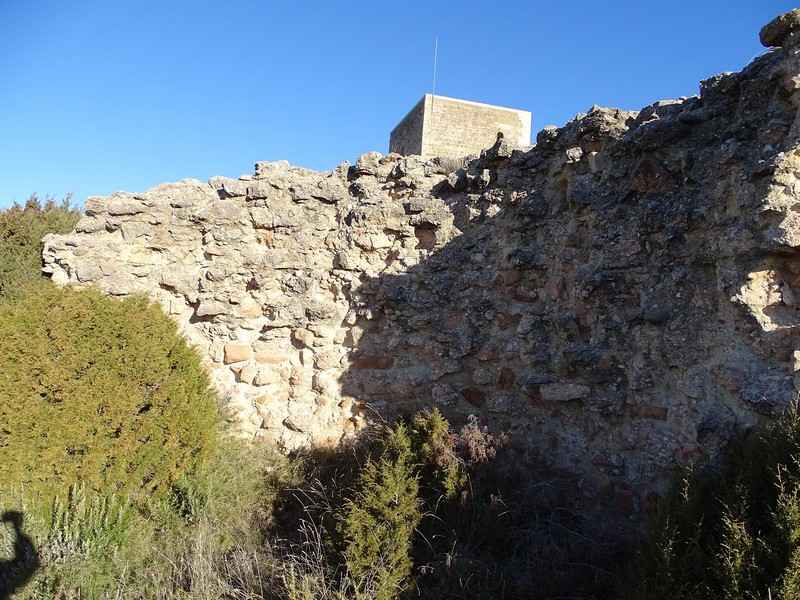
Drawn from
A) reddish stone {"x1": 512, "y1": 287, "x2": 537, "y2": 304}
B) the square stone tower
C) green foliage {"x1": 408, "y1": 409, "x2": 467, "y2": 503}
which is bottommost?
green foliage {"x1": 408, "y1": 409, "x2": 467, "y2": 503}

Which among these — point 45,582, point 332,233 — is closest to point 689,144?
point 332,233

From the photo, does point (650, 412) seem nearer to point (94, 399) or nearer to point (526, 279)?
point (526, 279)

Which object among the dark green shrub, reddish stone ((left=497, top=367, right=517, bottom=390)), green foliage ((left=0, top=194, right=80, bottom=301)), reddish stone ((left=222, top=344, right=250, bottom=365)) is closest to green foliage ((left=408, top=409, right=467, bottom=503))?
the dark green shrub

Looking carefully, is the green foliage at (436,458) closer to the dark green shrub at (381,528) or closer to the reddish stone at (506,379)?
the dark green shrub at (381,528)

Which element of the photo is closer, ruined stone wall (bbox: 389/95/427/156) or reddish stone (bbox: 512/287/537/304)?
reddish stone (bbox: 512/287/537/304)

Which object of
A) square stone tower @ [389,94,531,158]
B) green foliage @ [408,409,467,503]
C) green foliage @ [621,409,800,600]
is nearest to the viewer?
green foliage @ [621,409,800,600]

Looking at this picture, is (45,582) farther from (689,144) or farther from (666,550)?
(689,144)

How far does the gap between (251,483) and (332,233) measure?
215 centimetres

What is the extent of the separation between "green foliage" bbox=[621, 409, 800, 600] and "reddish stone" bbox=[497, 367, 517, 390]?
1.72m

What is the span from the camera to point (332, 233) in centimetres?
498

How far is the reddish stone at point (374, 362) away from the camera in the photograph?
15.2 ft

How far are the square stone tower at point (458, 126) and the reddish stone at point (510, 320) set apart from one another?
9147 mm

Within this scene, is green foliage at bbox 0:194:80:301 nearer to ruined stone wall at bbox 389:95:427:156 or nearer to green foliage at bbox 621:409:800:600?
green foliage at bbox 621:409:800:600

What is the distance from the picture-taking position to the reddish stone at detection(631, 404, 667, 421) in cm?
336
